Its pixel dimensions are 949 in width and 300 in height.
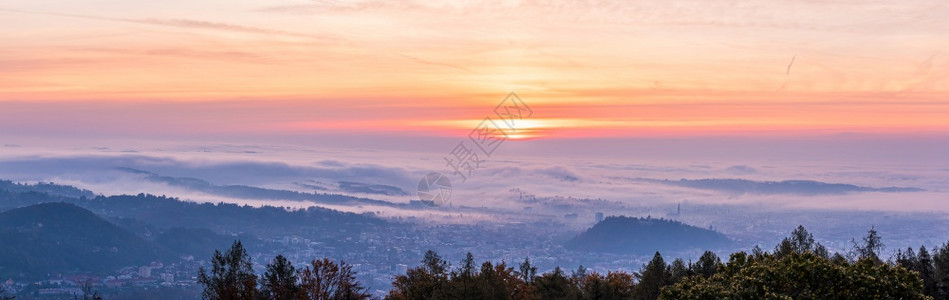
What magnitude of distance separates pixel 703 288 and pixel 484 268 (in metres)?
28.1

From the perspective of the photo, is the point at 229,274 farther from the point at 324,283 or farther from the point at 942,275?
the point at 942,275

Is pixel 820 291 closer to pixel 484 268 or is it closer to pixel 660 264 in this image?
pixel 660 264

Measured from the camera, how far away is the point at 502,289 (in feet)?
196

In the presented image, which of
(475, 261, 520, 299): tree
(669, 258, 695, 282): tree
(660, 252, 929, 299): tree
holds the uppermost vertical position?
(669, 258, 695, 282): tree

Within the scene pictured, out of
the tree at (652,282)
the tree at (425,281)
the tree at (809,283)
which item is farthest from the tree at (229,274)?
the tree at (809,283)

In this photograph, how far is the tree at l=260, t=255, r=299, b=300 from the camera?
206 ft

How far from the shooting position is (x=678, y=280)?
188 ft

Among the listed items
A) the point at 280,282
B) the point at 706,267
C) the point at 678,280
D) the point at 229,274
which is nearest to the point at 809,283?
the point at 678,280

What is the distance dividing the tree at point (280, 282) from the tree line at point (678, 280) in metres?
0.07

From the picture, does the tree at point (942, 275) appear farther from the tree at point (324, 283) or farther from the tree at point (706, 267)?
the tree at point (324, 283)

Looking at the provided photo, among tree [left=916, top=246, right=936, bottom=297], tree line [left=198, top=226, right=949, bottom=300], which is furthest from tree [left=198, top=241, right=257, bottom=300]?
tree [left=916, top=246, right=936, bottom=297]

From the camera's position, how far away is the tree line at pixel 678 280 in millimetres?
34406

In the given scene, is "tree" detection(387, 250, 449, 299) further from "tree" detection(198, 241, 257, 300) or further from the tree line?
"tree" detection(198, 241, 257, 300)

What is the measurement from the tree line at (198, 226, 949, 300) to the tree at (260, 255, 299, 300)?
0.23ft
